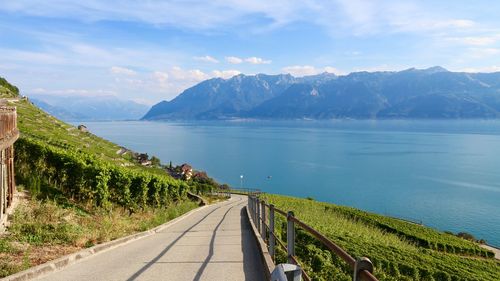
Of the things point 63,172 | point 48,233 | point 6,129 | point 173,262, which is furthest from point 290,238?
point 63,172

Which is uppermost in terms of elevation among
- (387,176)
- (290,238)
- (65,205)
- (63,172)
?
(290,238)

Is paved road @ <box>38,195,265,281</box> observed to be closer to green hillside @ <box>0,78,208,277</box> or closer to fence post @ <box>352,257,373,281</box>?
green hillside @ <box>0,78,208,277</box>

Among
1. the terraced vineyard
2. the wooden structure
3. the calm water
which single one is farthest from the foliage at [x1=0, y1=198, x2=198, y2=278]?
the calm water

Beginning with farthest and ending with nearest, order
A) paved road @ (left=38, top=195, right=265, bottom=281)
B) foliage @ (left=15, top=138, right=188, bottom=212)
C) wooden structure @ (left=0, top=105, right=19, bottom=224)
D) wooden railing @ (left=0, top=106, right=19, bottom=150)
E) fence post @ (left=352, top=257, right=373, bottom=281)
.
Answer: foliage @ (left=15, top=138, right=188, bottom=212), wooden railing @ (left=0, top=106, right=19, bottom=150), wooden structure @ (left=0, top=105, right=19, bottom=224), paved road @ (left=38, top=195, right=265, bottom=281), fence post @ (left=352, top=257, right=373, bottom=281)

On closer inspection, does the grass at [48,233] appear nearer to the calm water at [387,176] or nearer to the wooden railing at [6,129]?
the wooden railing at [6,129]

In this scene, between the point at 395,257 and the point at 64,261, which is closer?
the point at 64,261

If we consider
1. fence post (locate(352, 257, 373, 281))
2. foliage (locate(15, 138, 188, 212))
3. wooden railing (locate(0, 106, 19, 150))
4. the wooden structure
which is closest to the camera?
fence post (locate(352, 257, 373, 281))

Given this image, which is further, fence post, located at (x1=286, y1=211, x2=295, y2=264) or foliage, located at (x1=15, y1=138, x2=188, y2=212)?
foliage, located at (x1=15, y1=138, x2=188, y2=212)

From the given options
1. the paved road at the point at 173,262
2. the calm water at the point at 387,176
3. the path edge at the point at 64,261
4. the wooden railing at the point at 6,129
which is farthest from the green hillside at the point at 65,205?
the calm water at the point at 387,176

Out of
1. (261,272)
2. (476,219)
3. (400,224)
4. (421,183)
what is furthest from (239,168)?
(261,272)

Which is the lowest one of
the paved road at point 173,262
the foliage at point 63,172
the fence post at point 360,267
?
the paved road at point 173,262

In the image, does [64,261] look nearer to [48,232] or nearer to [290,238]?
[48,232]

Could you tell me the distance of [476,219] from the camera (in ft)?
213

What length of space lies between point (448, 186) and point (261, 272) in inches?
3700
